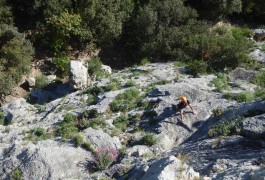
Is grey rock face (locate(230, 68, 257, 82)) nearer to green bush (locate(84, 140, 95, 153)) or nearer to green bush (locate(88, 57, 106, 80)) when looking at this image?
green bush (locate(88, 57, 106, 80))

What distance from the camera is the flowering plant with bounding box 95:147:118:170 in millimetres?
16719

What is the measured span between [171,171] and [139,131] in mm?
6746

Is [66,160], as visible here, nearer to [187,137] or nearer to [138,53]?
[187,137]

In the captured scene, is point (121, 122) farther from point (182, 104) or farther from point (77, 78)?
point (77, 78)

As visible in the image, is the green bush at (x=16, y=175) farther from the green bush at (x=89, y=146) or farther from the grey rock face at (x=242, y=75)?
the grey rock face at (x=242, y=75)

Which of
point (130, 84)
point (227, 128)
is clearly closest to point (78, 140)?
point (130, 84)

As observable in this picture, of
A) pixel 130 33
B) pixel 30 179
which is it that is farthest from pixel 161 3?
pixel 30 179

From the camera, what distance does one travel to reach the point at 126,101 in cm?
2069

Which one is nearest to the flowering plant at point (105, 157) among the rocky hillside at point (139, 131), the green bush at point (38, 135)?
the rocky hillside at point (139, 131)

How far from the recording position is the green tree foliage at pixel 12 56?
24.4 m

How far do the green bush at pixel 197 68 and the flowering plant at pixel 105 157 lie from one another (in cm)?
748

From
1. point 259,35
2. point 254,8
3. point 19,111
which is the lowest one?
point 19,111

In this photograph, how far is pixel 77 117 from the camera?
2002cm

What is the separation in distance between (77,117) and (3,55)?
8.04 m
